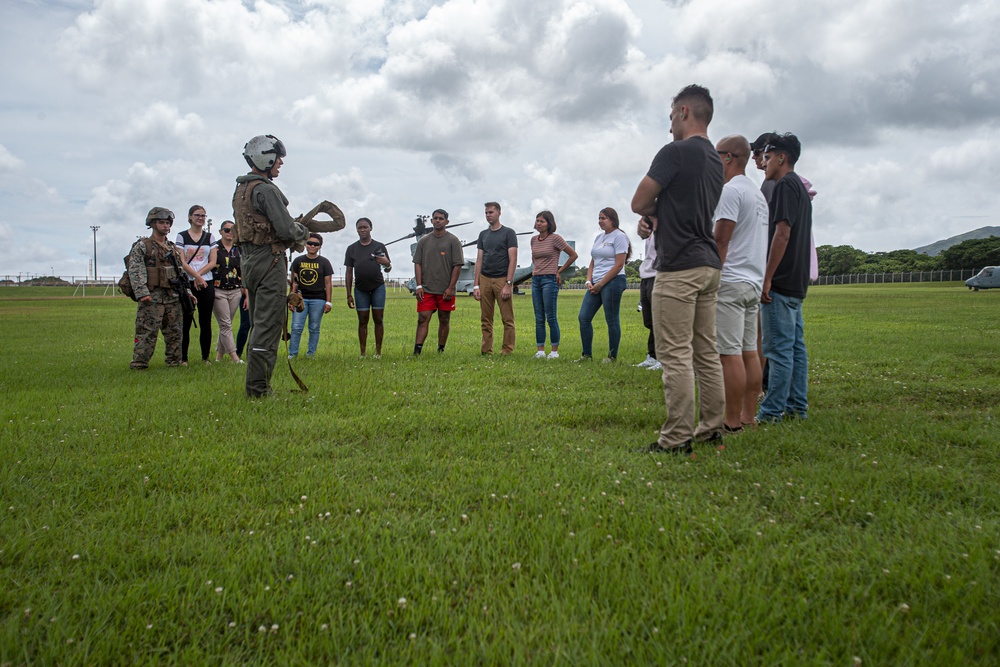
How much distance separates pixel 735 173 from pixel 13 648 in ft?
16.7

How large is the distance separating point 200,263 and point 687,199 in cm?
763

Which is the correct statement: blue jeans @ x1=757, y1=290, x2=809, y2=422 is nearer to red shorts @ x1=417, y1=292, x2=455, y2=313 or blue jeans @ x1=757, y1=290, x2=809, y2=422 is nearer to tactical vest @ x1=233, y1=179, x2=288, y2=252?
tactical vest @ x1=233, y1=179, x2=288, y2=252

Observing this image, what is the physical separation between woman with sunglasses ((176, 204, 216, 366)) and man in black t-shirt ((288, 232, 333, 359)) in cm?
121

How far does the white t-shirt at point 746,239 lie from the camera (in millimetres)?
4824

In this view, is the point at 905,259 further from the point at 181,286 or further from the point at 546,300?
the point at 181,286

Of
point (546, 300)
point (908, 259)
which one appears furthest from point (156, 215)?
point (908, 259)

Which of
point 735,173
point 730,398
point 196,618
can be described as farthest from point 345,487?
point 735,173

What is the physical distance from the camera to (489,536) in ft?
9.69

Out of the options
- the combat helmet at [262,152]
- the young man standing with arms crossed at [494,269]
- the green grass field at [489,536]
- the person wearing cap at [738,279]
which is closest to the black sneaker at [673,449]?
the green grass field at [489,536]

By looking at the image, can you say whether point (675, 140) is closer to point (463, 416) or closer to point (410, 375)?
point (463, 416)

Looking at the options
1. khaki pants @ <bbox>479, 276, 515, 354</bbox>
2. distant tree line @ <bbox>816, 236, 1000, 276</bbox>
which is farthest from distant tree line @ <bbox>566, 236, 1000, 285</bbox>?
khaki pants @ <bbox>479, 276, 515, 354</bbox>

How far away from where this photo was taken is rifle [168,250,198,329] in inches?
348

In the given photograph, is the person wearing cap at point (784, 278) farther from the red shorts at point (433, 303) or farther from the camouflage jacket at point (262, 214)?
the red shorts at point (433, 303)

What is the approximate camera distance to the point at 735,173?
4996 mm
